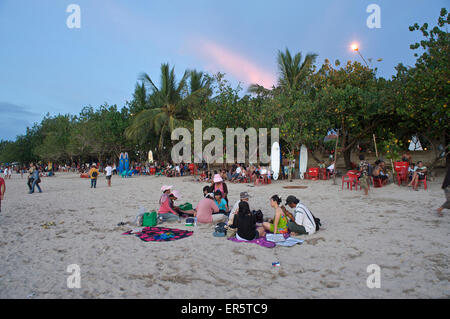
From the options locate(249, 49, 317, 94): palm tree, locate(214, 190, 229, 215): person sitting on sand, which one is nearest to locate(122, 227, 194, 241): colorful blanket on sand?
locate(214, 190, 229, 215): person sitting on sand

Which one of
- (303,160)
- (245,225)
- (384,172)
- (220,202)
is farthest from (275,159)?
(245,225)

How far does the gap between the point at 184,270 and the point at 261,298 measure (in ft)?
4.13

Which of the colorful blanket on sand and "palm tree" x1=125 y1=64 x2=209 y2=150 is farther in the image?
"palm tree" x1=125 y1=64 x2=209 y2=150

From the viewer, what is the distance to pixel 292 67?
2041 centimetres

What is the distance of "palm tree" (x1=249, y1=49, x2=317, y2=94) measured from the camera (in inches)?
794

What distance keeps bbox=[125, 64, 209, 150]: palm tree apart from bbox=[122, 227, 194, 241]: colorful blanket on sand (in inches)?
667


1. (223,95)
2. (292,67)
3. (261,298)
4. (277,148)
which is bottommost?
(261,298)

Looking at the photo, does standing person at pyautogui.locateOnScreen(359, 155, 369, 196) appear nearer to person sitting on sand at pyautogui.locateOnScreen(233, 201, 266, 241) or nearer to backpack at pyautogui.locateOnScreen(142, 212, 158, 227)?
person sitting on sand at pyautogui.locateOnScreen(233, 201, 266, 241)

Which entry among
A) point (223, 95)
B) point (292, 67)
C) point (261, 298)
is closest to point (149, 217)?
point (261, 298)

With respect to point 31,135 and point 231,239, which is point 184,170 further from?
point 31,135

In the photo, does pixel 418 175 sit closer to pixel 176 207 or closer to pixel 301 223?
pixel 301 223

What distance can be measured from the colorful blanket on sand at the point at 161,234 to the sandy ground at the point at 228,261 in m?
0.21

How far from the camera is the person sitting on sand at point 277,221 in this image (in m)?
5.18

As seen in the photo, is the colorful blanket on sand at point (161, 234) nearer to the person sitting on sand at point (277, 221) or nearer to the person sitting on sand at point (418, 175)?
the person sitting on sand at point (277, 221)
